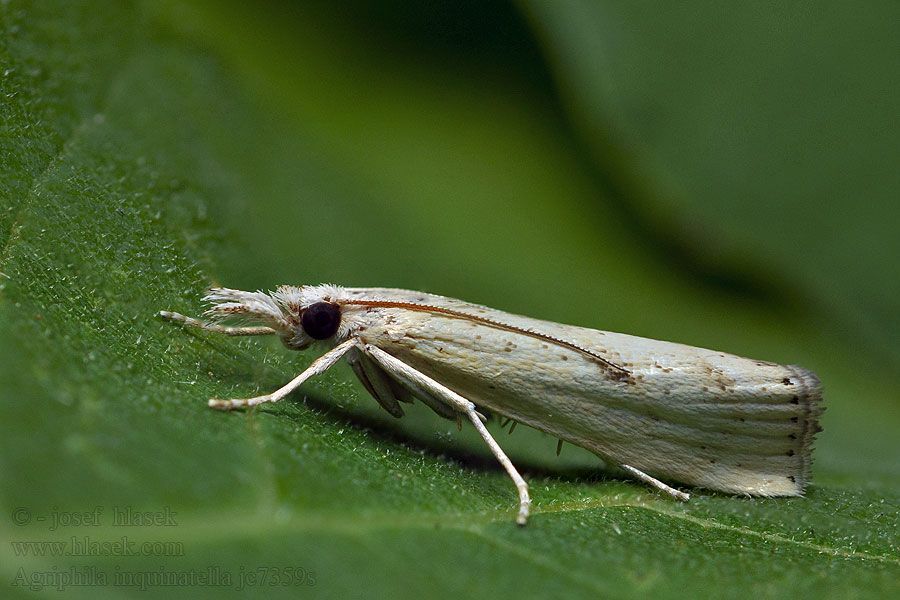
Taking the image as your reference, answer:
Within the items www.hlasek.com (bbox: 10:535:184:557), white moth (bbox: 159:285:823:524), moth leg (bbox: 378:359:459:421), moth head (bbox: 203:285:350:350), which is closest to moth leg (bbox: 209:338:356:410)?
white moth (bbox: 159:285:823:524)

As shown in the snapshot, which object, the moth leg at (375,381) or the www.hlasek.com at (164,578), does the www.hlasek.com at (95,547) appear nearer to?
the www.hlasek.com at (164,578)

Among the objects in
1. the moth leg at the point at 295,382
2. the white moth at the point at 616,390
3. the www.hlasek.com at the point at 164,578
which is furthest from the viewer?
the white moth at the point at 616,390

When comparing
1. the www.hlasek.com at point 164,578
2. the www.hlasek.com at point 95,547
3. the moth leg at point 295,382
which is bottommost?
the www.hlasek.com at point 164,578

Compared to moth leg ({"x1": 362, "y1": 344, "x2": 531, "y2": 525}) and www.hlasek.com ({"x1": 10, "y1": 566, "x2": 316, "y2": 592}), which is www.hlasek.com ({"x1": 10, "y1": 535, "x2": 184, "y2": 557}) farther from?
moth leg ({"x1": 362, "y1": 344, "x2": 531, "y2": 525})

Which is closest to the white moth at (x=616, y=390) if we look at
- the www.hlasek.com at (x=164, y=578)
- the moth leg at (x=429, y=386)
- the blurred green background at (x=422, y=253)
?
the moth leg at (x=429, y=386)

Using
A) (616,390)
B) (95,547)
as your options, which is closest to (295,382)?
(616,390)

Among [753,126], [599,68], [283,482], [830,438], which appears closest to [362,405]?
[283,482]
